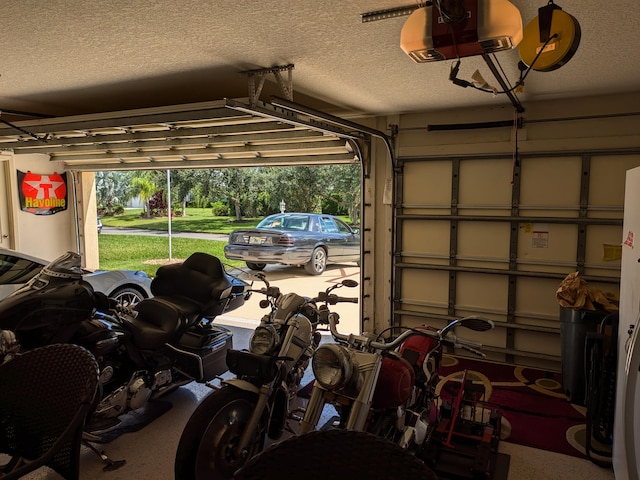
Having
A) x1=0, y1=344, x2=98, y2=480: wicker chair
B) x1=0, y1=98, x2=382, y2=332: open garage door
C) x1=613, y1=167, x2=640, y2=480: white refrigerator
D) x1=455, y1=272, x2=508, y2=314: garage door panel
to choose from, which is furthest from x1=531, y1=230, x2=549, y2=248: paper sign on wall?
x1=0, y1=344, x2=98, y2=480: wicker chair

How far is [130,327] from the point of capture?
3094 mm

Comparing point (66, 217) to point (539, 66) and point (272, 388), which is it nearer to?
point (272, 388)

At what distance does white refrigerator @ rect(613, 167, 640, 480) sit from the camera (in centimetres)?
179

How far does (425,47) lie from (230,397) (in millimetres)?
1951

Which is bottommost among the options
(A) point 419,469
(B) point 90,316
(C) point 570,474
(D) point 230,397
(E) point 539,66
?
(C) point 570,474

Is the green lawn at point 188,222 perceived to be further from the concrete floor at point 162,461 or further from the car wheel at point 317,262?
the concrete floor at point 162,461

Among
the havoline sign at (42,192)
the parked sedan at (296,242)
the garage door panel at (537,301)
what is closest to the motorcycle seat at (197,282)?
the garage door panel at (537,301)

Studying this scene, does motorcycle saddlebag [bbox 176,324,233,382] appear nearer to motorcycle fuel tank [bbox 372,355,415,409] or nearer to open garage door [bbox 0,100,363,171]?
motorcycle fuel tank [bbox 372,355,415,409]

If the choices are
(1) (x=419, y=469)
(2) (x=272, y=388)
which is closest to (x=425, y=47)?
(1) (x=419, y=469)

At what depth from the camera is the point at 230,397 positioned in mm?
2391

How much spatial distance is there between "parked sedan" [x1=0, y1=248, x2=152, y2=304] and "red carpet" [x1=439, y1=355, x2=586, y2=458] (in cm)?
367

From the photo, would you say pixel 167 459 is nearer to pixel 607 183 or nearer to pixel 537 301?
pixel 537 301

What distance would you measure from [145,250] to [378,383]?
13.5 metres

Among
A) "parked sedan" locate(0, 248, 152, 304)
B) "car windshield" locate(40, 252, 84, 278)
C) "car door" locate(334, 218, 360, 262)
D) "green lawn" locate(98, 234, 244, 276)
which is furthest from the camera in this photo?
"green lawn" locate(98, 234, 244, 276)
